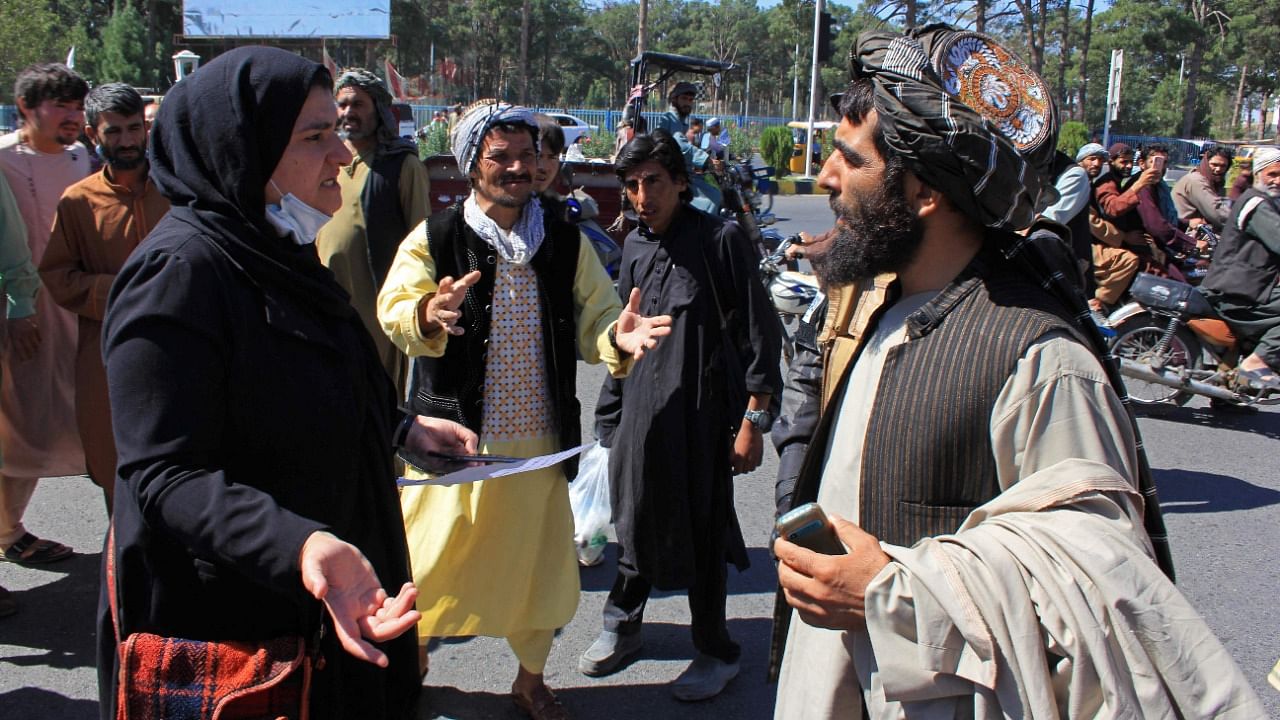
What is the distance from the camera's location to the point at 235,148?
1.75m

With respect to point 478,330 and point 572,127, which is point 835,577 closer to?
point 478,330

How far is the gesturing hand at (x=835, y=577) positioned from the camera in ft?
5.00

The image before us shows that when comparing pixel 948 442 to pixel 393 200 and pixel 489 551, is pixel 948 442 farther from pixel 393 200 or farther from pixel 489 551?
pixel 393 200

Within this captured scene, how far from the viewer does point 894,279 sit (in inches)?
76.3

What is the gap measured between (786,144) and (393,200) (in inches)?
1019

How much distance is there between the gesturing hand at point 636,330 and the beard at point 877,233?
956 mm

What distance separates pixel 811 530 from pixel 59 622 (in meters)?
3.51

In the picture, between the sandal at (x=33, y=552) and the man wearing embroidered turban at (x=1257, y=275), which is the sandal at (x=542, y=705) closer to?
the sandal at (x=33, y=552)

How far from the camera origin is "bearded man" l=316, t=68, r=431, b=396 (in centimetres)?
457

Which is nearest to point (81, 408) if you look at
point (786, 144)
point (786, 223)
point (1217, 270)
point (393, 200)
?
point (393, 200)

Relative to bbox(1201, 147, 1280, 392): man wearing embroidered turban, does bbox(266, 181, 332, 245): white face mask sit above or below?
above

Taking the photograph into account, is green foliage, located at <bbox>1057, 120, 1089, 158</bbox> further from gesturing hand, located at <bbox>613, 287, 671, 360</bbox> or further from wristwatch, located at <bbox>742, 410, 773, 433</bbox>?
gesturing hand, located at <bbox>613, 287, 671, 360</bbox>

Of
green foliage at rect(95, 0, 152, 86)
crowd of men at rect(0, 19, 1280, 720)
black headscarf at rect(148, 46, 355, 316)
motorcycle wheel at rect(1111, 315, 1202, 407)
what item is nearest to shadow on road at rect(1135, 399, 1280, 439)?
motorcycle wheel at rect(1111, 315, 1202, 407)

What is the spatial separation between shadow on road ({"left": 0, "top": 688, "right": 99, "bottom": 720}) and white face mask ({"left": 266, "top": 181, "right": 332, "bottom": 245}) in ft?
7.37
